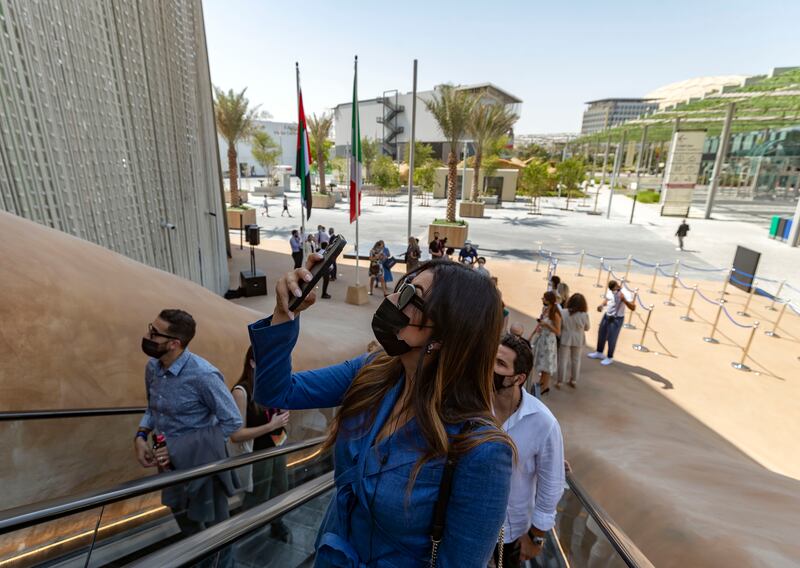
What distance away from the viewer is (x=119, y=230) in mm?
6598

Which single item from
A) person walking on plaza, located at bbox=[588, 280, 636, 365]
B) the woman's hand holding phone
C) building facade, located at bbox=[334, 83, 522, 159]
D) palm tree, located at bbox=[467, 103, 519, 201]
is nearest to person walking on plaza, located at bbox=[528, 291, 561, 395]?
person walking on plaza, located at bbox=[588, 280, 636, 365]

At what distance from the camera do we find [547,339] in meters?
6.78

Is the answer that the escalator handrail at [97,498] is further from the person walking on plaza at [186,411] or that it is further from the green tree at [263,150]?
the green tree at [263,150]

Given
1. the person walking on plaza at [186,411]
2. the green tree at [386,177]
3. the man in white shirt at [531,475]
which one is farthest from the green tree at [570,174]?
the person walking on plaza at [186,411]

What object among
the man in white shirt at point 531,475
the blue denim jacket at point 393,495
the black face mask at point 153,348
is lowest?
the man in white shirt at point 531,475

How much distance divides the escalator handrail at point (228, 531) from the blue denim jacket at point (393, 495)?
1191 mm

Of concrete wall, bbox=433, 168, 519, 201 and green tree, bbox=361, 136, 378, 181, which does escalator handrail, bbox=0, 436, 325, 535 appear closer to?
concrete wall, bbox=433, 168, 519, 201

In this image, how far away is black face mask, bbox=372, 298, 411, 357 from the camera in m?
1.29

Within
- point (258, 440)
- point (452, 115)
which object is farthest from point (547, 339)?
point (452, 115)

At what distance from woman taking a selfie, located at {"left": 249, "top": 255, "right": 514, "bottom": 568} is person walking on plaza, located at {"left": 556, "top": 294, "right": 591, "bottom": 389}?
6159mm

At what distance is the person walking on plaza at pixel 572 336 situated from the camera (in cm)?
693

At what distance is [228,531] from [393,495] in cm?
169

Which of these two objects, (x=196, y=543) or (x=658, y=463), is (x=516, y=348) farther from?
(x=658, y=463)

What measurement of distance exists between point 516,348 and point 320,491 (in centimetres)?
163
